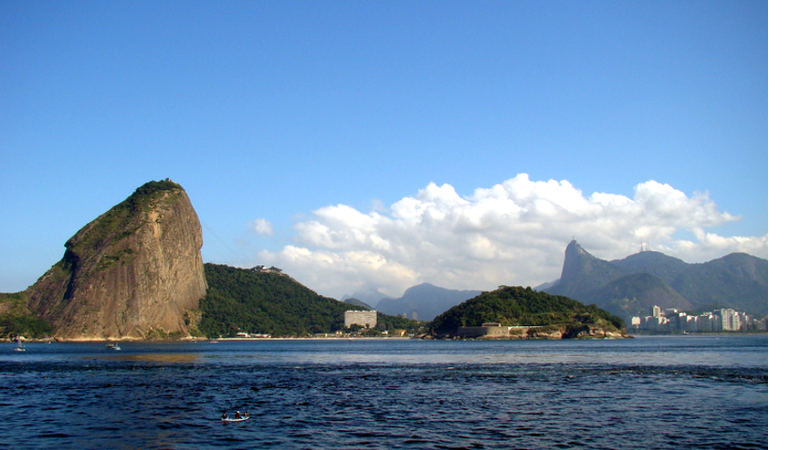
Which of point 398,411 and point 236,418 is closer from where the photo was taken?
point 236,418

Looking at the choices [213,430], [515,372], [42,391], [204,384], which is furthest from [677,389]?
[42,391]

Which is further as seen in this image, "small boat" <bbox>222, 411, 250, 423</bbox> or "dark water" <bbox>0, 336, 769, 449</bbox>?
"small boat" <bbox>222, 411, 250, 423</bbox>

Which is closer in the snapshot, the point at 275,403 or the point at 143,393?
the point at 275,403

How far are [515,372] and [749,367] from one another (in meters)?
26.3

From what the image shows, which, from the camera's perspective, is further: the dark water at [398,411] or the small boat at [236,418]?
the small boat at [236,418]

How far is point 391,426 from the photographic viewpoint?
29.2m

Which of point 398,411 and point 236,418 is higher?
point 236,418

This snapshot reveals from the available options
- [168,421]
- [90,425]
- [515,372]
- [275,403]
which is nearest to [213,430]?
[168,421]
